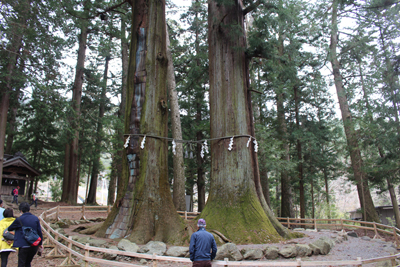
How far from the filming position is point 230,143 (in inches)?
308

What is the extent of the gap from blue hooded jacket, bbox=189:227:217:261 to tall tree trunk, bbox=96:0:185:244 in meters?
2.80

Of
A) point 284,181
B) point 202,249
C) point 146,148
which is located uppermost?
point 146,148

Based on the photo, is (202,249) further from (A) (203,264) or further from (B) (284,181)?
(B) (284,181)

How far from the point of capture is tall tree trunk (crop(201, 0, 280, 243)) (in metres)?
7.10

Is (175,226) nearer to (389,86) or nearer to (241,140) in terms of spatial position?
(241,140)

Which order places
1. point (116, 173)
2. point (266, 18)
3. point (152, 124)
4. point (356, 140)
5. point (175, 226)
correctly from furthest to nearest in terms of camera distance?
point (116, 173) < point (356, 140) < point (266, 18) < point (152, 124) < point (175, 226)

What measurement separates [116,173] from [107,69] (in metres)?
12.7

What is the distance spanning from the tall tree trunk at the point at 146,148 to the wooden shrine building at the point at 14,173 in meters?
14.8

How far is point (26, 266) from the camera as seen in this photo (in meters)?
4.29

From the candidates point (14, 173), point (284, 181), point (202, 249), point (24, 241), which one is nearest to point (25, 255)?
point (24, 241)

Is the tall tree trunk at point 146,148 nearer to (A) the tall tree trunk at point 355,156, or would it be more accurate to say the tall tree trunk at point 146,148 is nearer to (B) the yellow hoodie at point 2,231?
(B) the yellow hoodie at point 2,231

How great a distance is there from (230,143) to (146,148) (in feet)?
7.74

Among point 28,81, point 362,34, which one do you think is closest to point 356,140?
point 362,34

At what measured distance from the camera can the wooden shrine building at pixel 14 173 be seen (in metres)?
18.2
